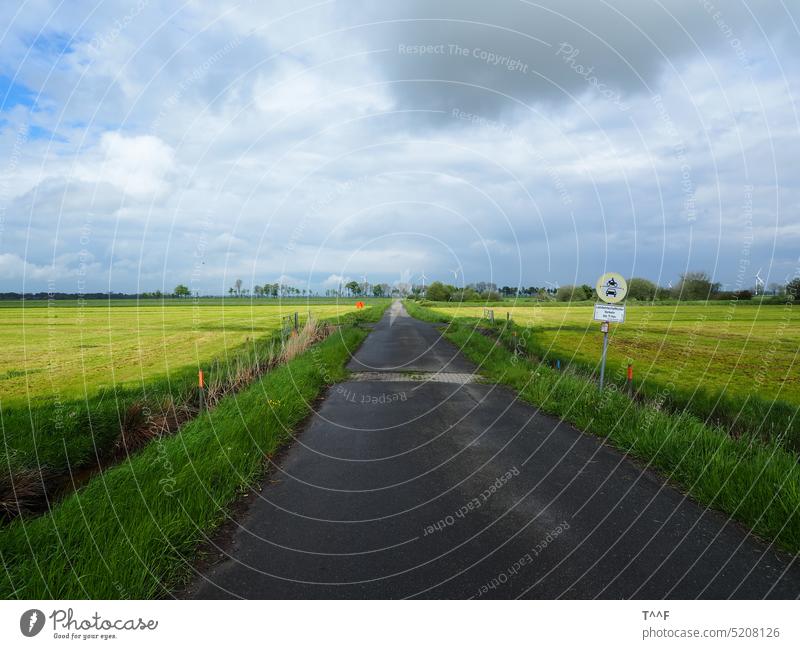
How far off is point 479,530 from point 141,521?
130 inches

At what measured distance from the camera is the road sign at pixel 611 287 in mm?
9406

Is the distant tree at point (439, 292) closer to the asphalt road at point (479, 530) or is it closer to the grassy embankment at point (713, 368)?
the grassy embankment at point (713, 368)

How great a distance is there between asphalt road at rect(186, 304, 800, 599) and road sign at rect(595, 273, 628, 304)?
347cm

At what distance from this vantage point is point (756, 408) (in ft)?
32.7

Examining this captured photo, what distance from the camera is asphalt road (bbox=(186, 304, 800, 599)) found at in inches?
133

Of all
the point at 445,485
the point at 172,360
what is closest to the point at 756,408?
the point at 445,485

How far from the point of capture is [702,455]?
19.2 feet

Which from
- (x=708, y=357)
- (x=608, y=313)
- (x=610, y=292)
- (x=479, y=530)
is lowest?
(x=479, y=530)

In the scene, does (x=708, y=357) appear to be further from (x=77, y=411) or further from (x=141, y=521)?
(x=77, y=411)

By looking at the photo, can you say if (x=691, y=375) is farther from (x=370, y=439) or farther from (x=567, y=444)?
(x=370, y=439)

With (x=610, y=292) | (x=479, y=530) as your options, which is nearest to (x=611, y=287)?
(x=610, y=292)

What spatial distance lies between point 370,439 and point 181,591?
4.31 metres

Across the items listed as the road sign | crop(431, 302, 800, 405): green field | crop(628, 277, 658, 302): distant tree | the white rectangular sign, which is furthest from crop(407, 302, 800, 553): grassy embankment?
crop(628, 277, 658, 302): distant tree

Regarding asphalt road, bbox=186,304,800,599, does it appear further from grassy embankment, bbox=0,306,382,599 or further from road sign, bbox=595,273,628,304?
road sign, bbox=595,273,628,304
